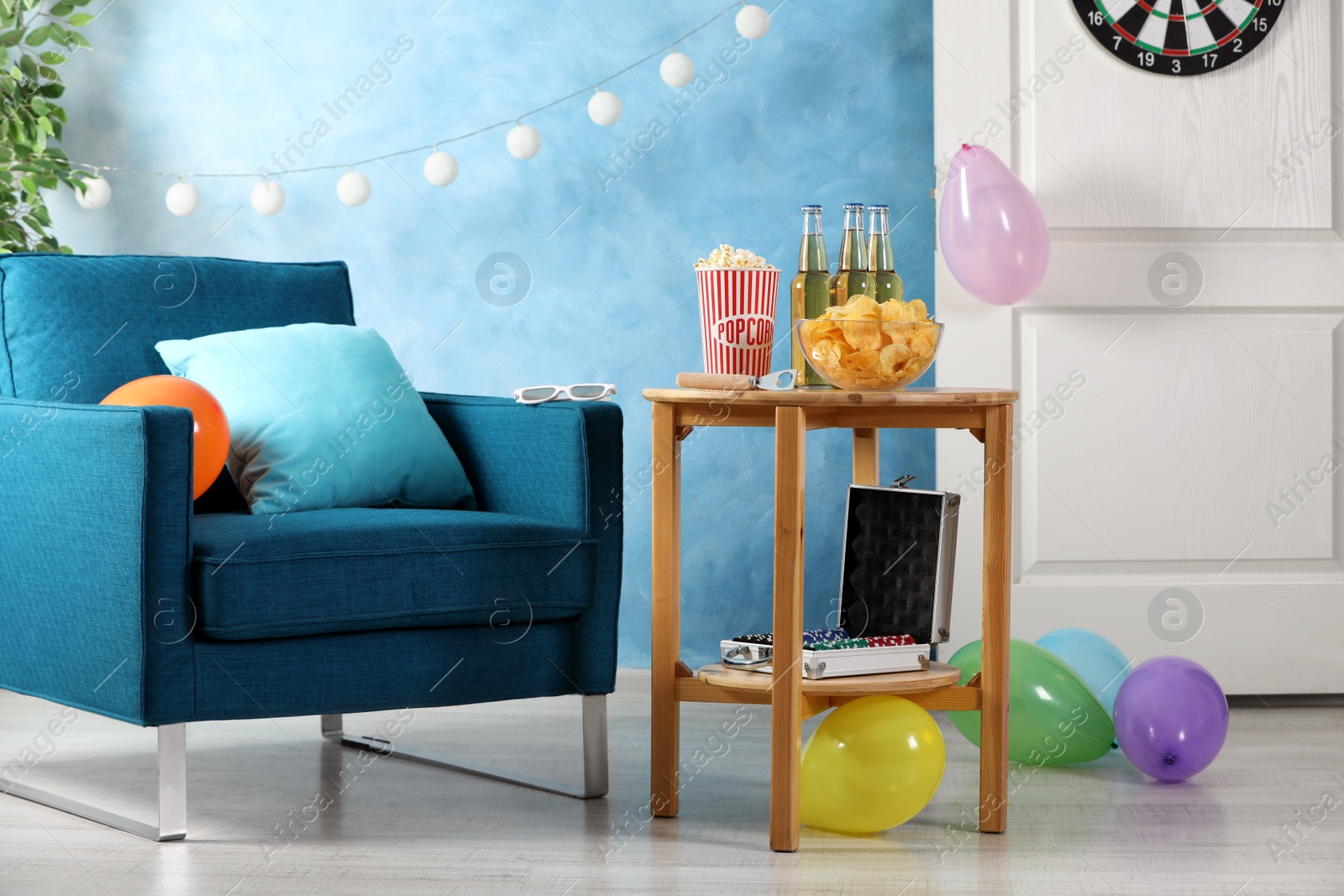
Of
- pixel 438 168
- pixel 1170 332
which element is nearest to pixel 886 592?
pixel 1170 332

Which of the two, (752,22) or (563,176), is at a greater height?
(752,22)

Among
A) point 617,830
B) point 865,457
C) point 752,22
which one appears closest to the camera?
point 617,830

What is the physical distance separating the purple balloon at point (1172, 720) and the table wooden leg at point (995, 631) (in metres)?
0.33

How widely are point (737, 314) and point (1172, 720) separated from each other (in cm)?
88

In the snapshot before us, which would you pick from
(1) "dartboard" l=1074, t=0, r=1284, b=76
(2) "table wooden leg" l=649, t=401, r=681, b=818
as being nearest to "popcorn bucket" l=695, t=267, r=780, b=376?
(2) "table wooden leg" l=649, t=401, r=681, b=818

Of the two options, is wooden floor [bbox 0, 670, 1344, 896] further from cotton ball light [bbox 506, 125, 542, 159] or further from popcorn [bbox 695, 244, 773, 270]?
cotton ball light [bbox 506, 125, 542, 159]

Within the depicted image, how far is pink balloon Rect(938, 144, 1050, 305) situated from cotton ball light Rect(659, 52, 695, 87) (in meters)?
0.62

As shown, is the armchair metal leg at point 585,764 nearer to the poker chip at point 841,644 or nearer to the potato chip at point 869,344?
the poker chip at point 841,644

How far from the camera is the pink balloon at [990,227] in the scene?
2.38m

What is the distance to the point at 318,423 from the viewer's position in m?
2.02

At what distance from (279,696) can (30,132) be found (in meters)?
1.68

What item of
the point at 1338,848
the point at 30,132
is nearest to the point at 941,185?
the point at 1338,848

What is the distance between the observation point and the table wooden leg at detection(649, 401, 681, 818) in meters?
1.85

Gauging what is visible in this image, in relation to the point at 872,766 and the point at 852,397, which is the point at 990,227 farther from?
the point at 872,766
